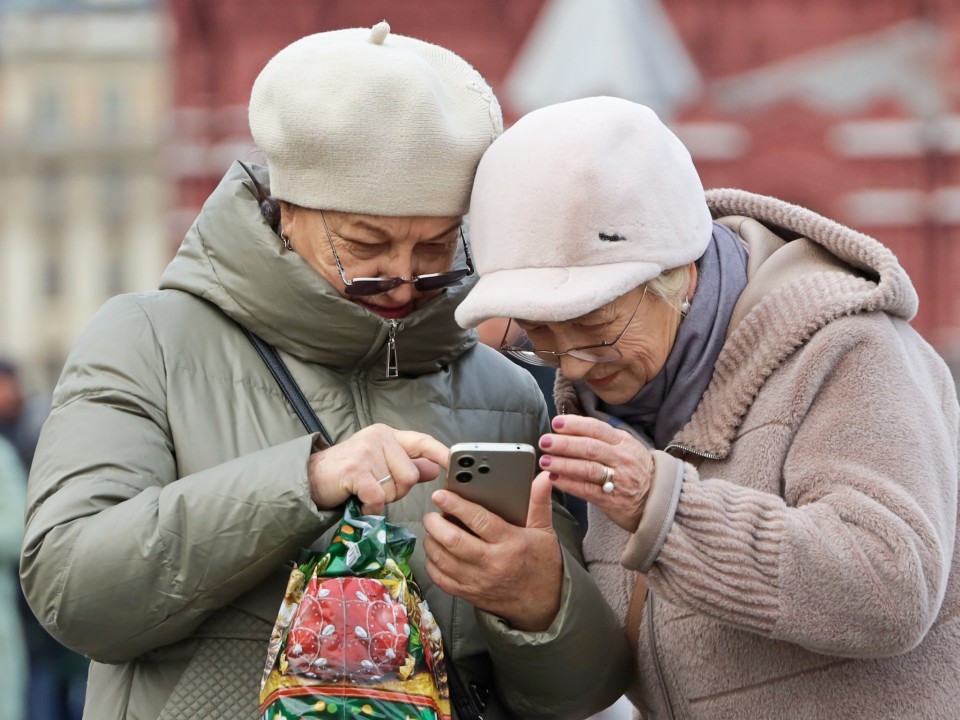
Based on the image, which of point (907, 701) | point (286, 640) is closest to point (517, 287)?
point (286, 640)

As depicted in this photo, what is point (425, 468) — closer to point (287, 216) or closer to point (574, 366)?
point (574, 366)

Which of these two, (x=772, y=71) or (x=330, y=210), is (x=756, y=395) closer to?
(x=330, y=210)

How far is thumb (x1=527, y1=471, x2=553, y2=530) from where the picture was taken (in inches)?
88.4

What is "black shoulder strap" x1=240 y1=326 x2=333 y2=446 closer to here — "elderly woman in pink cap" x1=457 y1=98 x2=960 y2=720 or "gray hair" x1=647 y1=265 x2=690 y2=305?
"elderly woman in pink cap" x1=457 y1=98 x2=960 y2=720

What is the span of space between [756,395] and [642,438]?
26 cm

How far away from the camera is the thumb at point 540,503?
2244mm

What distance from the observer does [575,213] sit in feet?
7.58

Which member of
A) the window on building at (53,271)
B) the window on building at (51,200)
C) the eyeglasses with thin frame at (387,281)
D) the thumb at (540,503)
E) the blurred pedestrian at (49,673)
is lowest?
the window on building at (53,271)

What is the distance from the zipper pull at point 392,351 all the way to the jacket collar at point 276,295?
11 mm

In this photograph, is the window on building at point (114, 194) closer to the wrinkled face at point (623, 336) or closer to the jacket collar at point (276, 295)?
the jacket collar at point (276, 295)

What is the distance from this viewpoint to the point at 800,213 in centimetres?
251

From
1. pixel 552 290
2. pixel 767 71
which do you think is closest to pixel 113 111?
pixel 767 71

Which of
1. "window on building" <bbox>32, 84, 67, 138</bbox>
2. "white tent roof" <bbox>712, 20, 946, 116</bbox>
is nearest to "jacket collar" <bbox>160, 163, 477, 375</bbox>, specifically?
"white tent roof" <bbox>712, 20, 946, 116</bbox>

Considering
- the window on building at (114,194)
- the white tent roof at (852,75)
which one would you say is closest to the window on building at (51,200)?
the window on building at (114,194)
